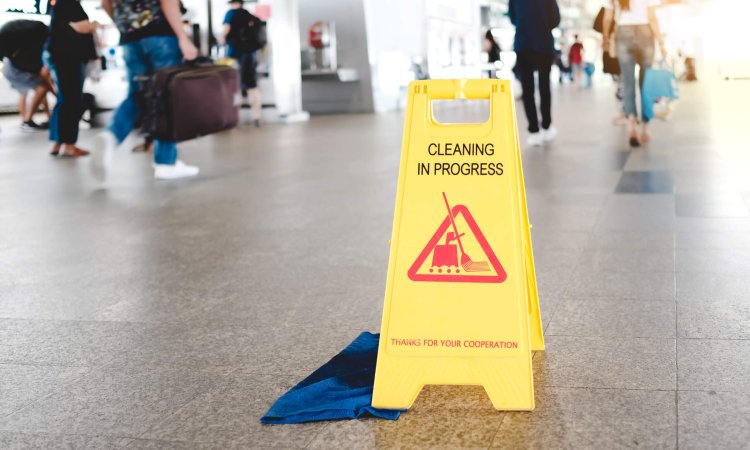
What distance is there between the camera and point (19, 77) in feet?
45.3

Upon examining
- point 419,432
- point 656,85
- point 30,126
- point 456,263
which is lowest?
point 419,432

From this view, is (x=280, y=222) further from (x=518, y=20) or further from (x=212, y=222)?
(x=518, y=20)

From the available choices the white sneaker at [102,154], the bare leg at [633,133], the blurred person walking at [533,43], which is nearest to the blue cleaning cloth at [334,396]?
the white sneaker at [102,154]

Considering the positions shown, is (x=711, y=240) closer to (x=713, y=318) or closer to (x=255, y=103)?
(x=713, y=318)

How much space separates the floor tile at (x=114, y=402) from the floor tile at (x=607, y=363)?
0.93 m

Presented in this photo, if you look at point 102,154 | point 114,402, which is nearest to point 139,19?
point 102,154

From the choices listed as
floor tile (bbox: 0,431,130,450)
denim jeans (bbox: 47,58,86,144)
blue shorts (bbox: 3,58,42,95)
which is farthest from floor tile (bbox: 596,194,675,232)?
blue shorts (bbox: 3,58,42,95)

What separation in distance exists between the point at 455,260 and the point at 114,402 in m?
0.96

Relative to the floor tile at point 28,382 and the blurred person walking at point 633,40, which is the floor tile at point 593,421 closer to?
the floor tile at point 28,382

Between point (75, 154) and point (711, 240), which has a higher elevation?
point (75, 154)

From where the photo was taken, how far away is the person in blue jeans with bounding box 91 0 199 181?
700cm

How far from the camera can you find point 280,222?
208 inches

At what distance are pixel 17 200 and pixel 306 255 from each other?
320 centimetres

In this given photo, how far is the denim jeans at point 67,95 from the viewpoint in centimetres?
958
